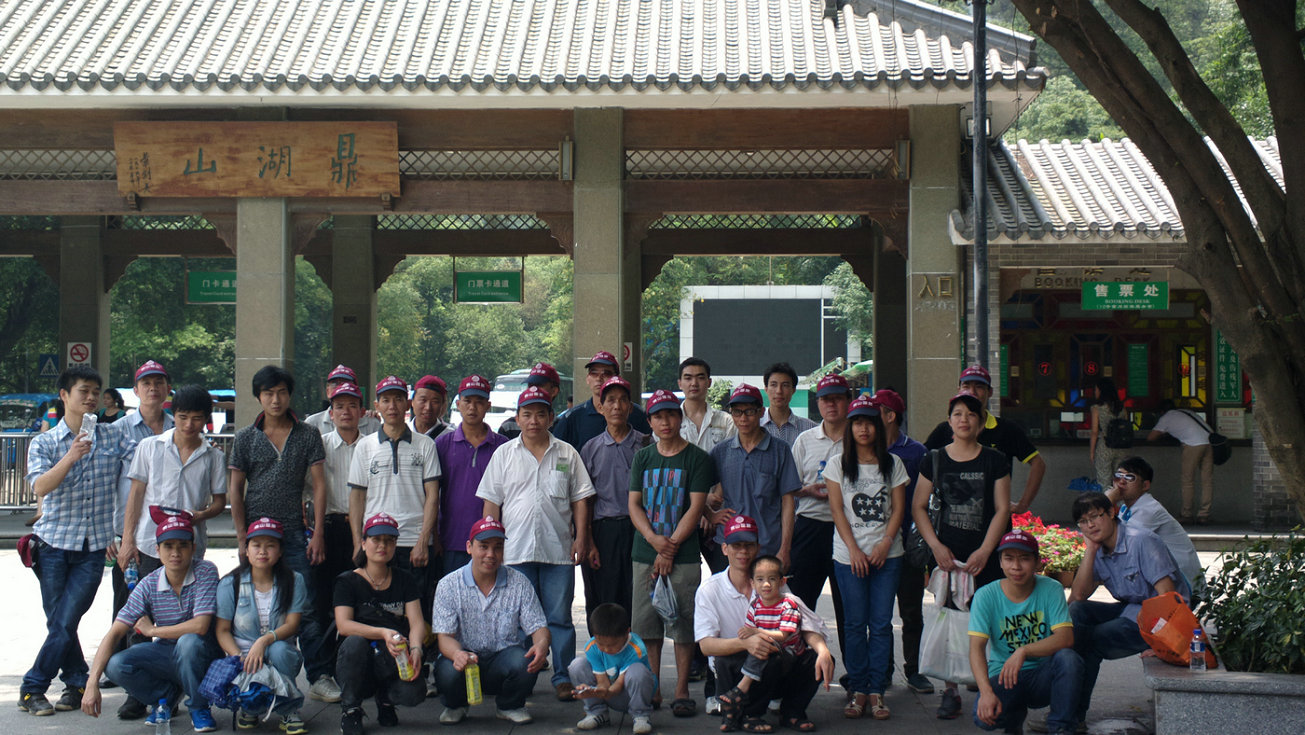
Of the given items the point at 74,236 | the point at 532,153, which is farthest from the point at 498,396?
the point at 532,153

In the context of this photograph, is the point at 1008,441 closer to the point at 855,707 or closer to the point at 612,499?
the point at 855,707

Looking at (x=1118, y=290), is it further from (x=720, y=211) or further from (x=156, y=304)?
(x=156, y=304)

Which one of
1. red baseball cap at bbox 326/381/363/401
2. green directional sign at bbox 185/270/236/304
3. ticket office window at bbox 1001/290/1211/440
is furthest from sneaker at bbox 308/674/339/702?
green directional sign at bbox 185/270/236/304

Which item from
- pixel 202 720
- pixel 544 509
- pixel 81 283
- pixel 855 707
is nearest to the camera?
pixel 202 720

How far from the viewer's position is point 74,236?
1741 cm

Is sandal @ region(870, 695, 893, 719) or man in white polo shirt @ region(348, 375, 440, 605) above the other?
man in white polo shirt @ region(348, 375, 440, 605)

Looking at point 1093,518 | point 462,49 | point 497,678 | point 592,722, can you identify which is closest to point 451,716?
point 497,678

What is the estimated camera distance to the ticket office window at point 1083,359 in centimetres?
1407

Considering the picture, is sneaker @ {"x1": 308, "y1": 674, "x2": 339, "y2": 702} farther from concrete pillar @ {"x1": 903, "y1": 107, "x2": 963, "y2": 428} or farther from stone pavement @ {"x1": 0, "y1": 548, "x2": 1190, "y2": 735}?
concrete pillar @ {"x1": 903, "y1": 107, "x2": 963, "y2": 428}

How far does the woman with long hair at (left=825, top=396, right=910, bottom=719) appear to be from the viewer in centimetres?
629

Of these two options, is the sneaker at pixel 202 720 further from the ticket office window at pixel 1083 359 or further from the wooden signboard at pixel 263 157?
the ticket office window at pixel 1083 359

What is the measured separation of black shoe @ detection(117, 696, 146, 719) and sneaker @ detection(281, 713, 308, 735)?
79cm

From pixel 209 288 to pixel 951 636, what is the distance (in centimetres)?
1526

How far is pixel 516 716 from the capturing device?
6.09 meters
